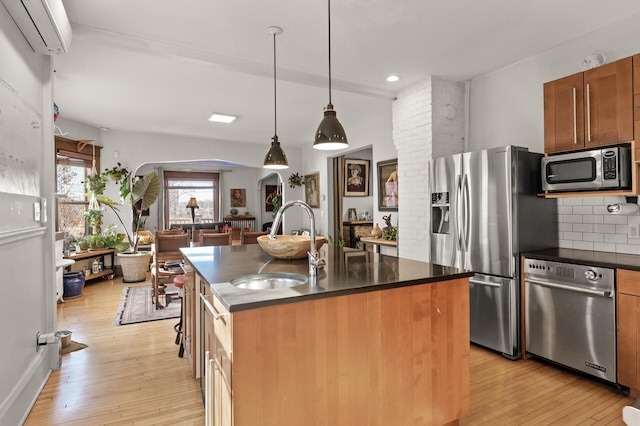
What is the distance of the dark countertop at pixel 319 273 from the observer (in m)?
1.49

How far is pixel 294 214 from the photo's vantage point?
851 cm

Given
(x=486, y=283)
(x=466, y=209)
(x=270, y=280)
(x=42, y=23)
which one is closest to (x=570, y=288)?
(x=486, y=283)

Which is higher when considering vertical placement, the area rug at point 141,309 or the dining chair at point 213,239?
the dining chair at point 213,239

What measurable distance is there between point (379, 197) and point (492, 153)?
103 inches

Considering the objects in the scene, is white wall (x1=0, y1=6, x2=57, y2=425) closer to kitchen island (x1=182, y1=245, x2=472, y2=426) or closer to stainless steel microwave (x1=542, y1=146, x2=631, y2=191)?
kitchen island (x1=182, y1=245, x2=472, y2=426)

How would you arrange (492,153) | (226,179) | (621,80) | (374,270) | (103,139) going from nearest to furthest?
(374,270), (621,80), (492,153), (103,139), (226,179)

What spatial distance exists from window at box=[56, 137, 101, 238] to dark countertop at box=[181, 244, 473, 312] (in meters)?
4.38

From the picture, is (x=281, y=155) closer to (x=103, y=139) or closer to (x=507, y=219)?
(x=507, y=219)

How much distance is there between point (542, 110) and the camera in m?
3.48

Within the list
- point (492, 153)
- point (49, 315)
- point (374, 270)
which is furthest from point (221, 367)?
point (492, 153)

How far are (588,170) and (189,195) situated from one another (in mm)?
10330

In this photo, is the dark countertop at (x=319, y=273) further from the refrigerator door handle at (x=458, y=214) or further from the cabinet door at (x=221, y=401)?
the refrigerator door handle at (x=458, y=214)

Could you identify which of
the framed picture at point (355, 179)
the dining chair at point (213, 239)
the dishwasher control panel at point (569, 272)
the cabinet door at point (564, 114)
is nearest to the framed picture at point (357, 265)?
the dishwasher control panel at point (569, 272)

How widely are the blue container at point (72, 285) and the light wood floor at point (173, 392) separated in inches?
79.6
